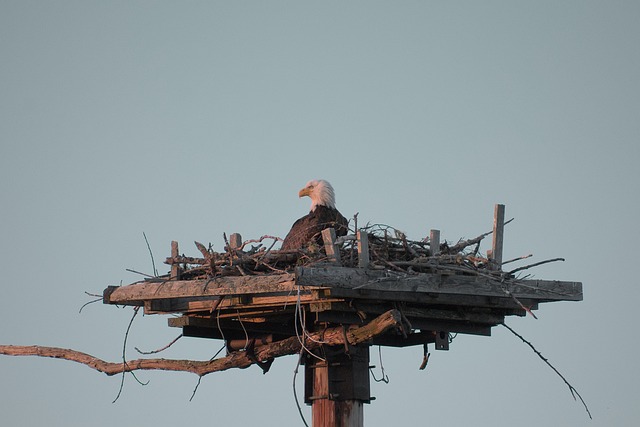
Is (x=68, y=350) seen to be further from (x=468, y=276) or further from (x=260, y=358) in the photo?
(x=468, y=276)

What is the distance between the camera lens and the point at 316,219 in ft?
42.1

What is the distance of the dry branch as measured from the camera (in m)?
9.91

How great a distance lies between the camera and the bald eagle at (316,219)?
1197 centimetres

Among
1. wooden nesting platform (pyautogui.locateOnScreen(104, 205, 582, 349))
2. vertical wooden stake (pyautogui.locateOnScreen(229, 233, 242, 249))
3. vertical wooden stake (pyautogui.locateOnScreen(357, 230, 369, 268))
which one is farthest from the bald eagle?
vertical wooden stake (pyautogui.locateOnScreen(357, 230, 369, 268))

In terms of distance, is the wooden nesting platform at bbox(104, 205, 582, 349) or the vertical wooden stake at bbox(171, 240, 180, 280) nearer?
the wooden nesting platform at bbox(104, 205, 582, 349)

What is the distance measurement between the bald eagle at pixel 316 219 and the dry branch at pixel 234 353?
0.99m

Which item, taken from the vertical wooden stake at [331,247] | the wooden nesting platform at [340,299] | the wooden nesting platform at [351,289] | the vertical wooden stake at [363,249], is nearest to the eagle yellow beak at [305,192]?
the wooden nesting platform at [340,299]

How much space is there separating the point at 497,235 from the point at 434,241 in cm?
59

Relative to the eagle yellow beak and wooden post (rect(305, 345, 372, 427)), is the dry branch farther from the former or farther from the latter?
the eagle yellow beak

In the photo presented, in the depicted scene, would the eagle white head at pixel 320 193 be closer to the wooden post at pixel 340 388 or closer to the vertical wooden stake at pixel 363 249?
the wooden post at pixel 340 388

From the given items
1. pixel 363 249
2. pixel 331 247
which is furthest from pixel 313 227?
pixel 363 249

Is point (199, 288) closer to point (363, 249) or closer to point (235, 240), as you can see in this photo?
point (235, 240)

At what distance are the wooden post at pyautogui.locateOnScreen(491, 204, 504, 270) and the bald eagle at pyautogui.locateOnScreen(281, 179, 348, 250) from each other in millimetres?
1403

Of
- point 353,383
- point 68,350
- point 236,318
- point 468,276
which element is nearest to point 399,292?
point 468,276
